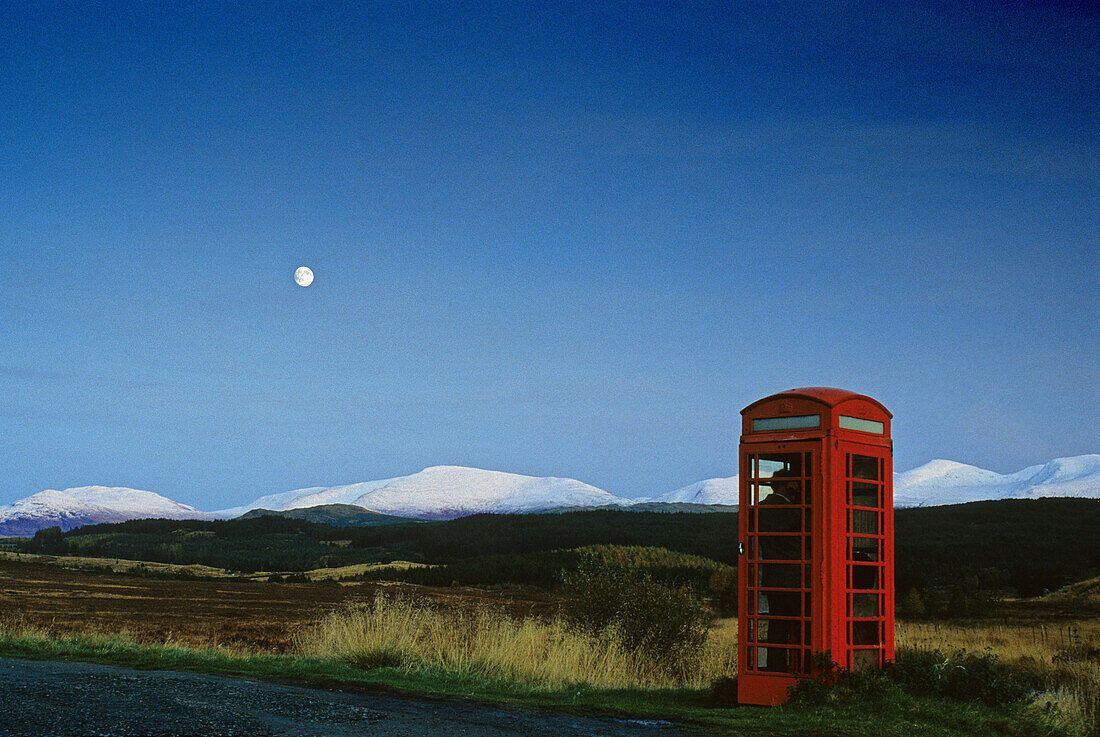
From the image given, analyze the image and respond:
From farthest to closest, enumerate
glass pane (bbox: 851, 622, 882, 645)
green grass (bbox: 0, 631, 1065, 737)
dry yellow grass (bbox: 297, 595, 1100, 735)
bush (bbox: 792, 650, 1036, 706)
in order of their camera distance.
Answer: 1. dry yellow grass (bbox: 297, 595, 1100, 735)
2. glass pane (bbox: 851, 622, 882, 645)
3. bush (bbox: 792, 650, 1036, 706)
4. green grass (bbox: 0, 631, 1065, 737)

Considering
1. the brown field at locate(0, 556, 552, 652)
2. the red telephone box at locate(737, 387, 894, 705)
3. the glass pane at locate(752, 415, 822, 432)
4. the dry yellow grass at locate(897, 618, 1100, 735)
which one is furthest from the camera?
the brown field at locate(0, 556, 552, 652)

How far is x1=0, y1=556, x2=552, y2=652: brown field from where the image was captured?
23.6 metres

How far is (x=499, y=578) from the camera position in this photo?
71.5 metres

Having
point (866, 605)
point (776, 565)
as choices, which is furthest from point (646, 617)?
point (866, 605)

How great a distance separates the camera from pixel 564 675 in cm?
1171

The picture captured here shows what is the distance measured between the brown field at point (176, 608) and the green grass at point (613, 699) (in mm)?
2376

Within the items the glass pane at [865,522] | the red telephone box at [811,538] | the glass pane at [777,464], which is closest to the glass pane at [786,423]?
the red telephone box at [811,538]

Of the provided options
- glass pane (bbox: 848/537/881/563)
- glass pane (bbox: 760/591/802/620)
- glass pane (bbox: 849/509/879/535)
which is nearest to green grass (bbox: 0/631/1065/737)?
glass pane (bbox: 760/591/802/620)

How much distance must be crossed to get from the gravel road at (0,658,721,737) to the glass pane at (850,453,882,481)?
3.82m

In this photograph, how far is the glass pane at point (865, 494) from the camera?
10.1 metres

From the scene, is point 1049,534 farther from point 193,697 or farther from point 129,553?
point 129,553

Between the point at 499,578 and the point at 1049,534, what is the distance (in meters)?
50.6

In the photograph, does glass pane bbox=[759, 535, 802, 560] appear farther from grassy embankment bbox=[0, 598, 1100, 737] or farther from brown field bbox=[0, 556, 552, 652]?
brown field bbox=[0, 556, 552, 652]

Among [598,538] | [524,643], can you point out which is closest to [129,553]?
[598,538]
